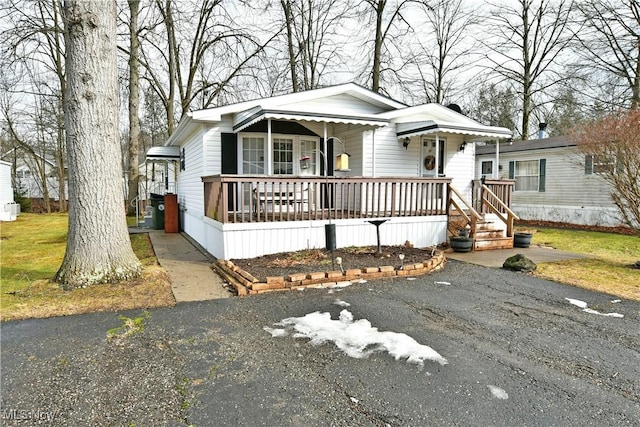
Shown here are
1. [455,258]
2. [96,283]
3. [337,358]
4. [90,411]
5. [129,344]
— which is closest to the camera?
[90,411]

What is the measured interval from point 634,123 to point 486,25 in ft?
60.2

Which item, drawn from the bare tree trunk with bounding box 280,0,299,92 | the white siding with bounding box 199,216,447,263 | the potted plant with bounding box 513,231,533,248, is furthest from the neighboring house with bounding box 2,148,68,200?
the potted plant with bounding box 513,231,533,248

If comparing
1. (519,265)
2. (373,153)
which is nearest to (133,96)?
(373,153)

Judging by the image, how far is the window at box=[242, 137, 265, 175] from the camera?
9.48 metres

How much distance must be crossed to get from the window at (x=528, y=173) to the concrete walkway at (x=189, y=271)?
46.6 ft

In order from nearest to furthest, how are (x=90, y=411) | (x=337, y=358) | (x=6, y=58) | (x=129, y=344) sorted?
1. (x=90, y=411)
2. (x=337, y=358)
3. (x=129, y=344)
4. (x=6, y=58)

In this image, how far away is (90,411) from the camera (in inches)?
93.2

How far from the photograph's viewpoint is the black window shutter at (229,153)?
918 cm

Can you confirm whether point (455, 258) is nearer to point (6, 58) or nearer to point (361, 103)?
point (361, 103)

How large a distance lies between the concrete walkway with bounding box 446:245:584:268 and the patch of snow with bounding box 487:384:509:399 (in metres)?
4.70

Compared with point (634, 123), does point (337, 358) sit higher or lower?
lower

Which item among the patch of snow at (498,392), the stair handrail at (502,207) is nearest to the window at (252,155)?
the stair handrail at (502,207)

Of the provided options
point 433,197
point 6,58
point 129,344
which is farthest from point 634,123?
point 6,58

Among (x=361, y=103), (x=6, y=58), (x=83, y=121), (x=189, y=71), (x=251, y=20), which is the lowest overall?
(x=83, y=121)
